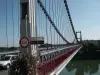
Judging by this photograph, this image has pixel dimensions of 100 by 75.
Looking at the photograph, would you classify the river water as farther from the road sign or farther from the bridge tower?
the road sign

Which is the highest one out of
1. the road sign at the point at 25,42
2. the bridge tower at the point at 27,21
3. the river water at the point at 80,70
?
the bridge tower at the point at 27,21

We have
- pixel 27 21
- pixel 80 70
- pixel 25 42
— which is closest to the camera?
pixel 25 42

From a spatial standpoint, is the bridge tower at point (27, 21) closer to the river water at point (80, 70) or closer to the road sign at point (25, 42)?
the road sign at point (25, 42)

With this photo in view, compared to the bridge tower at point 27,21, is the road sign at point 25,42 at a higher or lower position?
lower

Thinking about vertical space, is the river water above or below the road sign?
below

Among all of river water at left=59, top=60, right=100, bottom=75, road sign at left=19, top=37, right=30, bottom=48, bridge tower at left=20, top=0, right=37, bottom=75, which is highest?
bridge tower at left=20, top=0, right=37, bottom=75

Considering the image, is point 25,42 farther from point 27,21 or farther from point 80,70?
point 80,70

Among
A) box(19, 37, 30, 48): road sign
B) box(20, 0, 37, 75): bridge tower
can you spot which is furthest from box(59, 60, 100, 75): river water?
box(19, 37, 30, 48): road sign

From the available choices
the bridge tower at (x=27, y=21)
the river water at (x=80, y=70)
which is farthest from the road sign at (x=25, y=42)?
the river water at (x=80, y=70)

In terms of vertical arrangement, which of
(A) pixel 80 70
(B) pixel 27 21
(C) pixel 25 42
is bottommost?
(A) pixel 80 70

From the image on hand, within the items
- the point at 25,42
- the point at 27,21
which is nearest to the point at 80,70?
the point at 27,21

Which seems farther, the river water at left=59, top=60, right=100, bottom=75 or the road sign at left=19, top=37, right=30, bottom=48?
the river water at left=59, top=60, right=100, bottom=75

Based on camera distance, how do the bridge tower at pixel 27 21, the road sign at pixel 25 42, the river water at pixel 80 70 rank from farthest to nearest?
the river water at pixel 80 70, the bridge tower at pixel 27 21, the road sign at pixel 25 42

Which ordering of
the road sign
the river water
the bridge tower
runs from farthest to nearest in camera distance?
1. the river water
2. the bridge tower
3. the road sign
